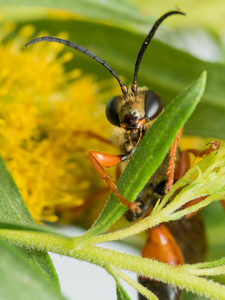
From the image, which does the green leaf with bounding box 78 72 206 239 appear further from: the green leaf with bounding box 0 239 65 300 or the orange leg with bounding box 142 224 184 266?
the orange leg with bounding box 142 224 184 266

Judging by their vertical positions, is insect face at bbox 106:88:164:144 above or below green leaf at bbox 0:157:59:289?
above

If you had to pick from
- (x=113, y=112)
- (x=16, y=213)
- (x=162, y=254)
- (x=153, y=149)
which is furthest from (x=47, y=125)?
(x=153, y=149)

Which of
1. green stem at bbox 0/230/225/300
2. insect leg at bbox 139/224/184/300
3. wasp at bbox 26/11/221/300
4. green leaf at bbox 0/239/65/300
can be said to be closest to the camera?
green leaf at bbox 0/239/65/300

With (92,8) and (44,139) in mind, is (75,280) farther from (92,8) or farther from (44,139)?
(92,8)

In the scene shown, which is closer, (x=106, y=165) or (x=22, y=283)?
(x=22, y=283)

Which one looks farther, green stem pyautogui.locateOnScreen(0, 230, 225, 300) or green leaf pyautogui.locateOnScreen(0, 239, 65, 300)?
green stem pyautogui.locateOnScreen(0, 230, 225, 300)

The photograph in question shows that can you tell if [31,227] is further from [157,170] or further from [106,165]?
[157,170]

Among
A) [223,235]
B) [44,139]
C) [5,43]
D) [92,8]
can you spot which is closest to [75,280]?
[223,235]

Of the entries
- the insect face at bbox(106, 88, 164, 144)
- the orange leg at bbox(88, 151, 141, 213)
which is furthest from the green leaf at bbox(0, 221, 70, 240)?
the insect face at bbox(106, 88, 164, 144)
